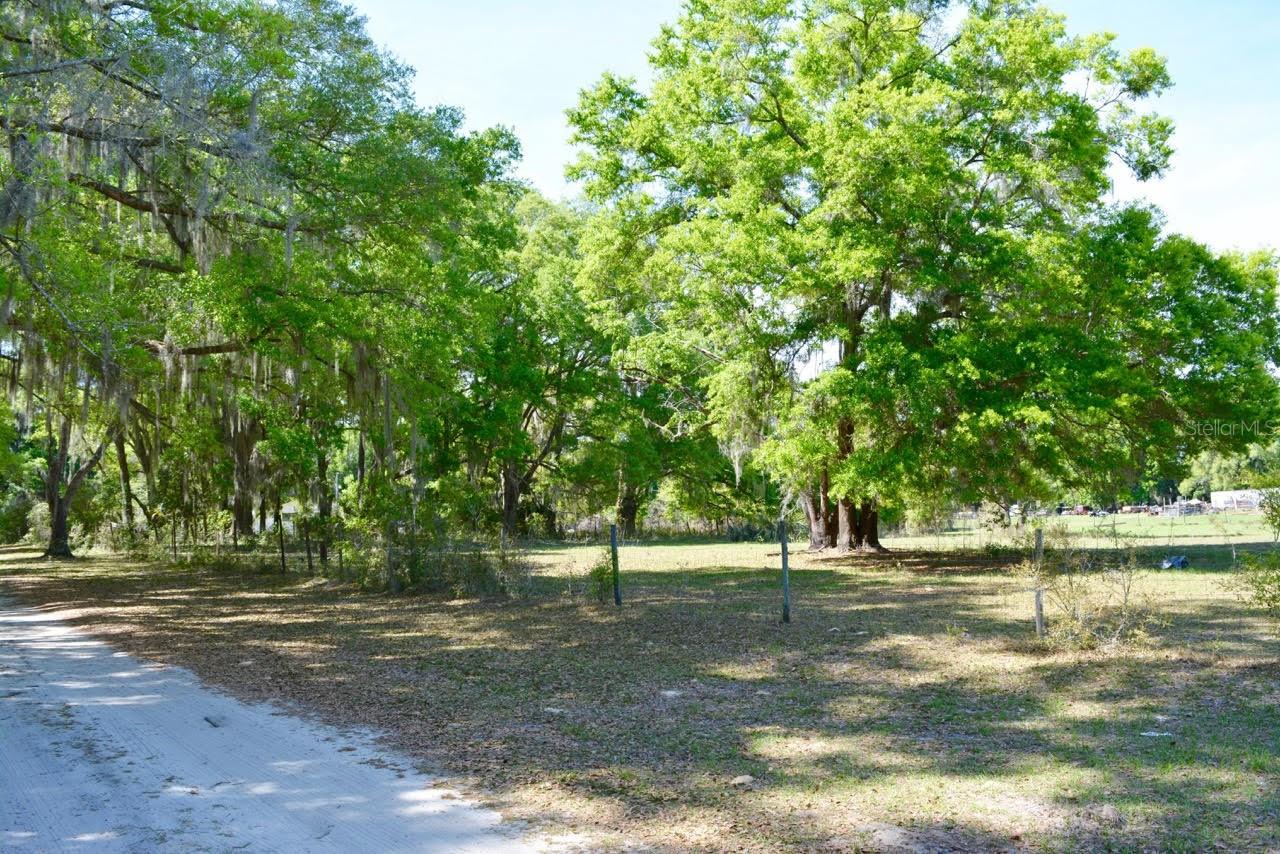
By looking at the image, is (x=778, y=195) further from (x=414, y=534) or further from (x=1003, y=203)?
(x=414, y=534)

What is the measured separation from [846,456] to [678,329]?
4.35 metres

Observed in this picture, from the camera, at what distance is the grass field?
4668mm

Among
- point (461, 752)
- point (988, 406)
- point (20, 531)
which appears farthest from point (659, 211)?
point (20, 531)

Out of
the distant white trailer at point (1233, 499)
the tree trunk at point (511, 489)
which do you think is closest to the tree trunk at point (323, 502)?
the tree trunk at point (511, 489)

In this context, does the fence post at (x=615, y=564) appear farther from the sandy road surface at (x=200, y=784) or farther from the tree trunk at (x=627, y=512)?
the tree trunk at (x=627, y=512)

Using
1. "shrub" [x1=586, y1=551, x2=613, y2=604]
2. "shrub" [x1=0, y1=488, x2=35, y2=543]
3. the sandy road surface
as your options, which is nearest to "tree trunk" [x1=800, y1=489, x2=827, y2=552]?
"shrub" [x1=586, y1=551, x2=613, y2=604]

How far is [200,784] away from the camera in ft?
17.8

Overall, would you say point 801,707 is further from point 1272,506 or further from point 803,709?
point 1272,506

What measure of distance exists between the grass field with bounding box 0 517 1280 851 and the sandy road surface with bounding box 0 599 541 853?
1.23ft

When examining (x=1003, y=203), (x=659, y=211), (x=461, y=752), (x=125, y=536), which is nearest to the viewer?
(x=461, y=752)

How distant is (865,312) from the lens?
19.9 m

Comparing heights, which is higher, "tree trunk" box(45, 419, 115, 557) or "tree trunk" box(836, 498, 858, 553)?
"tree trunk" box(45, 419, 115, 557)

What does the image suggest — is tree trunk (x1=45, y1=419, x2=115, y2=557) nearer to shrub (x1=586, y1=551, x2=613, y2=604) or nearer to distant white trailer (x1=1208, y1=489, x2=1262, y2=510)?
shrub (x1=586, y1=551, x2=613, y2=604)

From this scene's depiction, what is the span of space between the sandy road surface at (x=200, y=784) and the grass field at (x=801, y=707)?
0.38m
